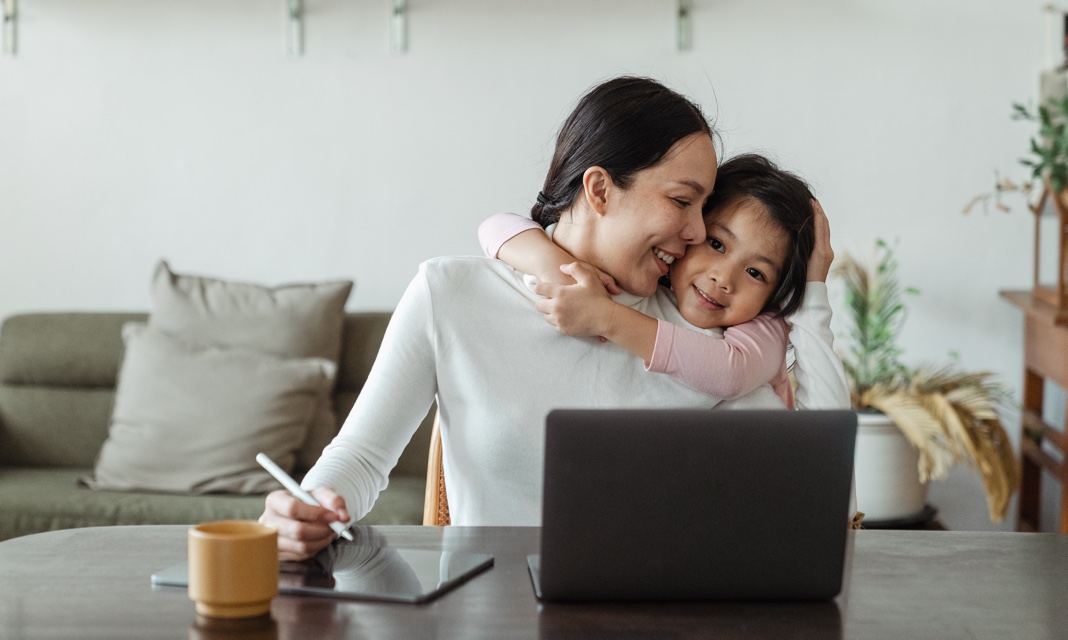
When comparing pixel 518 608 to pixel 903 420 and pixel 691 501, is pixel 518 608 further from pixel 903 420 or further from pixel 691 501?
pixel 903 420

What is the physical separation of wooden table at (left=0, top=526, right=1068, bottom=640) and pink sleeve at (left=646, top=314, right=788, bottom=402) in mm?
301

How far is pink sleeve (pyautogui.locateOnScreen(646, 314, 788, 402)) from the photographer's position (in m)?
1.34

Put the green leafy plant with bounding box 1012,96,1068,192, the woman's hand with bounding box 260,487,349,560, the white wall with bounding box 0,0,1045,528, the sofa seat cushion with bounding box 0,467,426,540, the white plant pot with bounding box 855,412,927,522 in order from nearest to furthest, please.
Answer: the woman's hand with bounding box 260,487,349,560
the sofa seat cushion with bounding box 0,467,426,540
the green leafy plant with bounding box 1012,96,1068,192
the white plant pot with bounding box 855,412,927,522
the white wall with bounding box 0,0,1045,528

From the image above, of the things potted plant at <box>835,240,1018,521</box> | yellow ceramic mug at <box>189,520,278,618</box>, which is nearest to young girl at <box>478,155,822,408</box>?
yellow ceramic mug at <box>189,520,278,618</box>

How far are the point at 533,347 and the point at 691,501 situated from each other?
0.54 meters

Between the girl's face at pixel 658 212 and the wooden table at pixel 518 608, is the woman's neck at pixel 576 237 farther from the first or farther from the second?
the wooden table at pixel 518 608

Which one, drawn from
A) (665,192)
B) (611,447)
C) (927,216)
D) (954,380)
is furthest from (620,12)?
(611,447)

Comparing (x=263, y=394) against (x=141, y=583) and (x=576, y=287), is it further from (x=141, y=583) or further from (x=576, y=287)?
(x=141, y=583)

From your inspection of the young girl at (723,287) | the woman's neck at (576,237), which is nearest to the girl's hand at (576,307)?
the young girl at (723,287)

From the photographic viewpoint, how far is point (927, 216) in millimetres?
3070

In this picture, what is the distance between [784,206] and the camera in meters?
1.41

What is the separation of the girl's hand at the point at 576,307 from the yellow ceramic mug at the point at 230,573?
56 centimetres

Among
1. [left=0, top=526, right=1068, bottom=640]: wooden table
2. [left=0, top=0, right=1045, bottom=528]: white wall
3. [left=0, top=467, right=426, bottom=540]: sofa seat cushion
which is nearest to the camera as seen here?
[left=0, top=526, right=1068, bottom=640]: wooden table

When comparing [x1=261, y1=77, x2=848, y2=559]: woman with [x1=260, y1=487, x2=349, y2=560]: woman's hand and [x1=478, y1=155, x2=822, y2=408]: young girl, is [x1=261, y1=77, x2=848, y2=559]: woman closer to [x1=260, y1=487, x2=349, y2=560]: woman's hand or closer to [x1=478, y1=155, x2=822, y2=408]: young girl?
[x1=478, y1=155, x2=822, y2=408]: young girl
